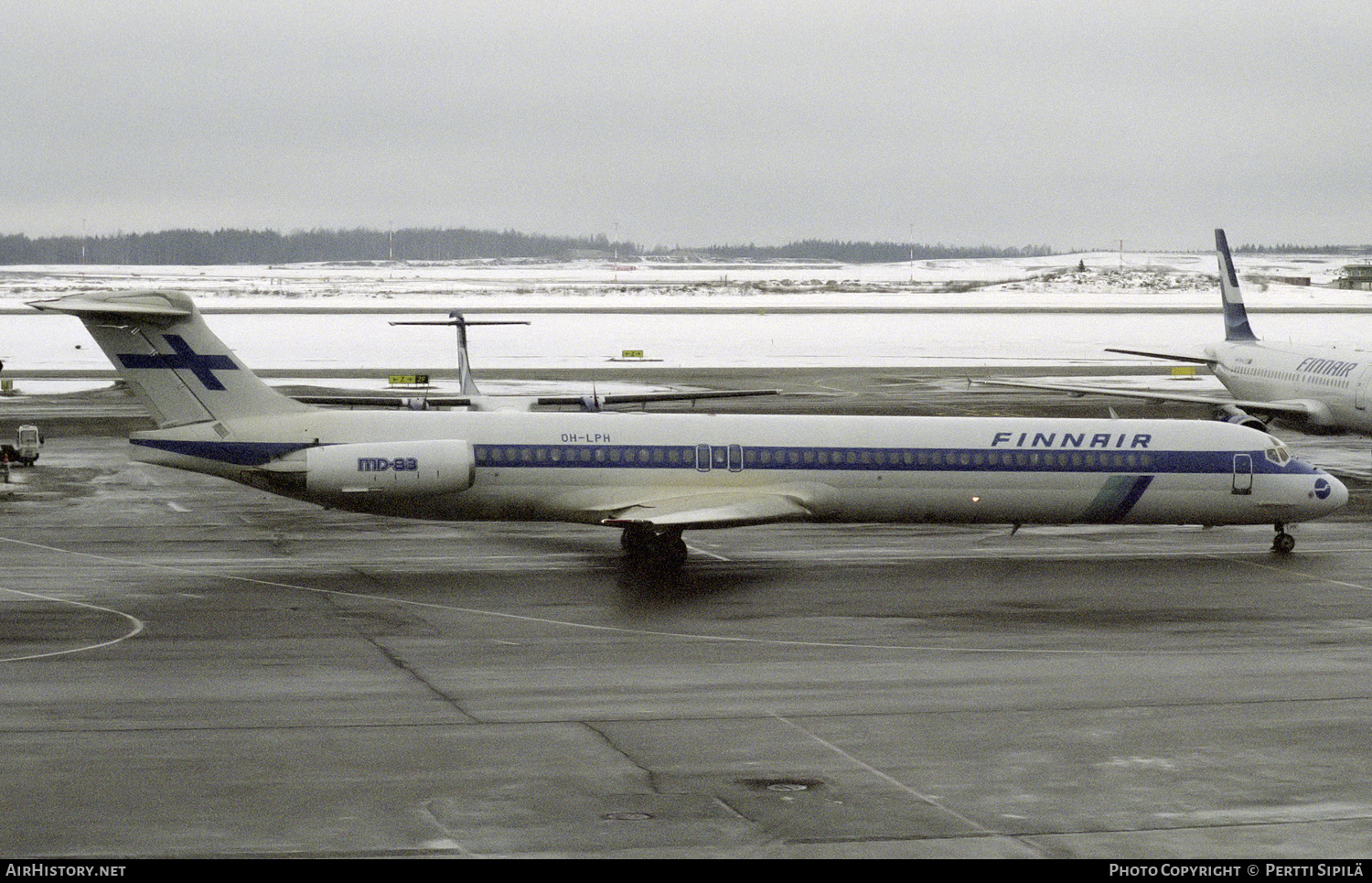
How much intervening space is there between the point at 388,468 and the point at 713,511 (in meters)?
5.76

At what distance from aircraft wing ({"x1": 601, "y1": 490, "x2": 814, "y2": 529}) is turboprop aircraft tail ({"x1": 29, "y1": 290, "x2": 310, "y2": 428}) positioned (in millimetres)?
7135

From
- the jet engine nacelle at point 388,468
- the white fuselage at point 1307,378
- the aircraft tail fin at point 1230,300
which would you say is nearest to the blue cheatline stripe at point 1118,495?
the jet engine nacelle at point 388,468

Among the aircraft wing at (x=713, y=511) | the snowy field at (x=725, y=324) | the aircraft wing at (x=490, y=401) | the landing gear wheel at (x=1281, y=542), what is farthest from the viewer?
the snowy field at (x=725, y=324)

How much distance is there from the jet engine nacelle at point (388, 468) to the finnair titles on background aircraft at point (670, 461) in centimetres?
3

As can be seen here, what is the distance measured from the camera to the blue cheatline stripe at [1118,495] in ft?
93.7

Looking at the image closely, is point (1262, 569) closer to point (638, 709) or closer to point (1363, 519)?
point (1363, 519)

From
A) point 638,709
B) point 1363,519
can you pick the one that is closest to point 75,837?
point 638,709

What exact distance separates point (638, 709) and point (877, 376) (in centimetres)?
5152

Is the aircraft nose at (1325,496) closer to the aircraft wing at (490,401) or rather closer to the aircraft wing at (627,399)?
the aircraft wing at (490,401)

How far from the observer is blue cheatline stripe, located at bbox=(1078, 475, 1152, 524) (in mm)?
28562

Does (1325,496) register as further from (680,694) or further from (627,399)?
(627,399)

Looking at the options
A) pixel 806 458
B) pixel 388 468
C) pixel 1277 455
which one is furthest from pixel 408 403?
pixel 1277 455

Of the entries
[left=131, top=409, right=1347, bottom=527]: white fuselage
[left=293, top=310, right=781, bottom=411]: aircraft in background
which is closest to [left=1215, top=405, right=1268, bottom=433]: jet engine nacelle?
[left=131, top=409, right=1347, bottom=527]: white fuselage

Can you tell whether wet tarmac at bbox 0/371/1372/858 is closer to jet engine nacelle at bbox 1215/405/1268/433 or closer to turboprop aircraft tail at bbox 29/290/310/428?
turboprop aircraft tail at bbox 29/290/310/428
